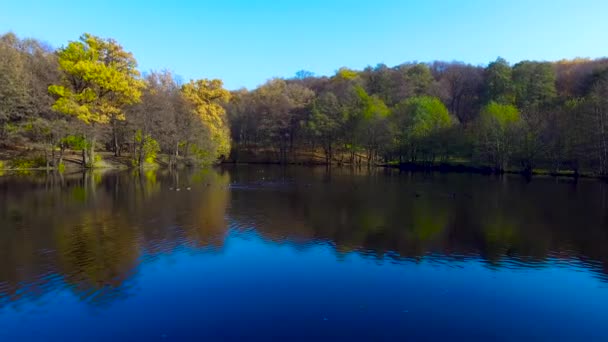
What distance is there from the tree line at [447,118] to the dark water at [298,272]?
32203mm

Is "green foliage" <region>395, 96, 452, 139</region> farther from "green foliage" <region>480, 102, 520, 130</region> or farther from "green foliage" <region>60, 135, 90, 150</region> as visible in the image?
"green foliage" <region>60, 135, 90, 150</region>

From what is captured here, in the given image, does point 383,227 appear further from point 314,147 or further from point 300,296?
point 314,147

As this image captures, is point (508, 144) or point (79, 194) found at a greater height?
point (508, 144)

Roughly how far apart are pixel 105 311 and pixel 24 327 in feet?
4.83

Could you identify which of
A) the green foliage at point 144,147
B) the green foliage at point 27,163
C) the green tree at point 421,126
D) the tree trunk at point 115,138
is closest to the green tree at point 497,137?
the green tree at point 421,126

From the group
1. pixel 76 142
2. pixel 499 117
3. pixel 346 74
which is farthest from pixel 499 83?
pixel 76 142

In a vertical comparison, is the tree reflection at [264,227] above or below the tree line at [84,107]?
below

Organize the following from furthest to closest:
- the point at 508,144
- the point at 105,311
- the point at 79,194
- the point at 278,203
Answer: the point at 508,144 → the point at 79,194 → the point at 278,203 → the point at 105,311

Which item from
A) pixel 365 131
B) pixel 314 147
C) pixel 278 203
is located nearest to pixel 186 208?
pixel 278 203

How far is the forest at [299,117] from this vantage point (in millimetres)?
45656

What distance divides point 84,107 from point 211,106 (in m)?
25.5

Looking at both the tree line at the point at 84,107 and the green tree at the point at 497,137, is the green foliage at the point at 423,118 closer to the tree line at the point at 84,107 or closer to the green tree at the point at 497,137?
the green tree at the point at 497,137

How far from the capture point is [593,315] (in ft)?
30.8

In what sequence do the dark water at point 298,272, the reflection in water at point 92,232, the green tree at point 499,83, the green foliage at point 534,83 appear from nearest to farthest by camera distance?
the dark water at point 298,272
the reflection in water at point 92,232
the green foliage at point 534,83
the green tree at point 499,83
